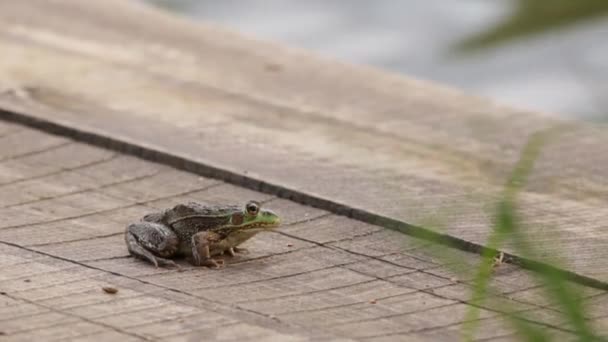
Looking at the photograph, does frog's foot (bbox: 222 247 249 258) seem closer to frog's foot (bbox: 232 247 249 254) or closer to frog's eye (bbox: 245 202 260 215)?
frog's foot (bbox: 232 247 249 254)

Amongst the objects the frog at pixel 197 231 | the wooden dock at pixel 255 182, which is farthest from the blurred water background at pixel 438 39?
the frog at pixel 197 231

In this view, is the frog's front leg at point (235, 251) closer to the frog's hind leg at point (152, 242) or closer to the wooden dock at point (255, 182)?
the wooden dock at point (255, 182)

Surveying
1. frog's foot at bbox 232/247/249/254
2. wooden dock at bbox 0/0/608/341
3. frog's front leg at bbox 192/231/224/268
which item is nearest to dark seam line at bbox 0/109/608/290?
wooden dock at bbox 0/0/608/341

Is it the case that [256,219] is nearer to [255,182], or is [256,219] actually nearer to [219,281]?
[219,281]

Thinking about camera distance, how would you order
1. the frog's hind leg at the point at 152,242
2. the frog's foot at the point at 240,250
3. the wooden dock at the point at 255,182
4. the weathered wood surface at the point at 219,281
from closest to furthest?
the weathered wood surface at the point at 219,281 < the wooden dock at the point at 255,182 < the frog's hind leg at the point at 152,242 < the frog's foot at the point at 240,250

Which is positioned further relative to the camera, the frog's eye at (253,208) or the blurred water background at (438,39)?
the blurred water background at (438,39)

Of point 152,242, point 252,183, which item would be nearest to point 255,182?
point 252,183
